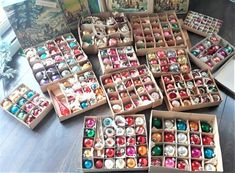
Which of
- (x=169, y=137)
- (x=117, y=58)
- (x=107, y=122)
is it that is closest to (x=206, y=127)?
(x=169, y=137)

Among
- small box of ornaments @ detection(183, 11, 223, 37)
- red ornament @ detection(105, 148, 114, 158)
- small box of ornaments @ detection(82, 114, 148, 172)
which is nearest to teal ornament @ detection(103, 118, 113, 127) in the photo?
small box of ornaments @ detection(82, 114, 148, 172)

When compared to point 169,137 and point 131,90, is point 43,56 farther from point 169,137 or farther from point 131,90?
point 169,137

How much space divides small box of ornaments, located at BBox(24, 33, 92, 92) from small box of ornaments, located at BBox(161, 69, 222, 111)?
14.6 inches

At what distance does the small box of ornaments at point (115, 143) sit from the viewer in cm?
101

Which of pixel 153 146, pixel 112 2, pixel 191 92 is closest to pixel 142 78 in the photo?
pixel 191 92

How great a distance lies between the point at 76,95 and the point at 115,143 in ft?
0.91

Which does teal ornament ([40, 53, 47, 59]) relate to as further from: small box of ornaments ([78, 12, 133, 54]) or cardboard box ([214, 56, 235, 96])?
cardboard box ([214, 56, 235, 96])

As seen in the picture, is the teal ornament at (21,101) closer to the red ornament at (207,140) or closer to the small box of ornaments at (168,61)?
the small box of ornaments at (168,61)

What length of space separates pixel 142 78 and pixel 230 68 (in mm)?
412

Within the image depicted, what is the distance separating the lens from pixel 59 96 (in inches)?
47.7

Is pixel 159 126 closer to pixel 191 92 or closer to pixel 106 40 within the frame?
pixel 191 92

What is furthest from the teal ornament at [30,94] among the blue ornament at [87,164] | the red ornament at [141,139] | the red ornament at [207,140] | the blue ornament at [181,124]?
the red ornament at [207,140]

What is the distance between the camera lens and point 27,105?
1.18 metres

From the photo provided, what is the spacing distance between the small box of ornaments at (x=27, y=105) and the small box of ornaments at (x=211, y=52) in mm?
697
